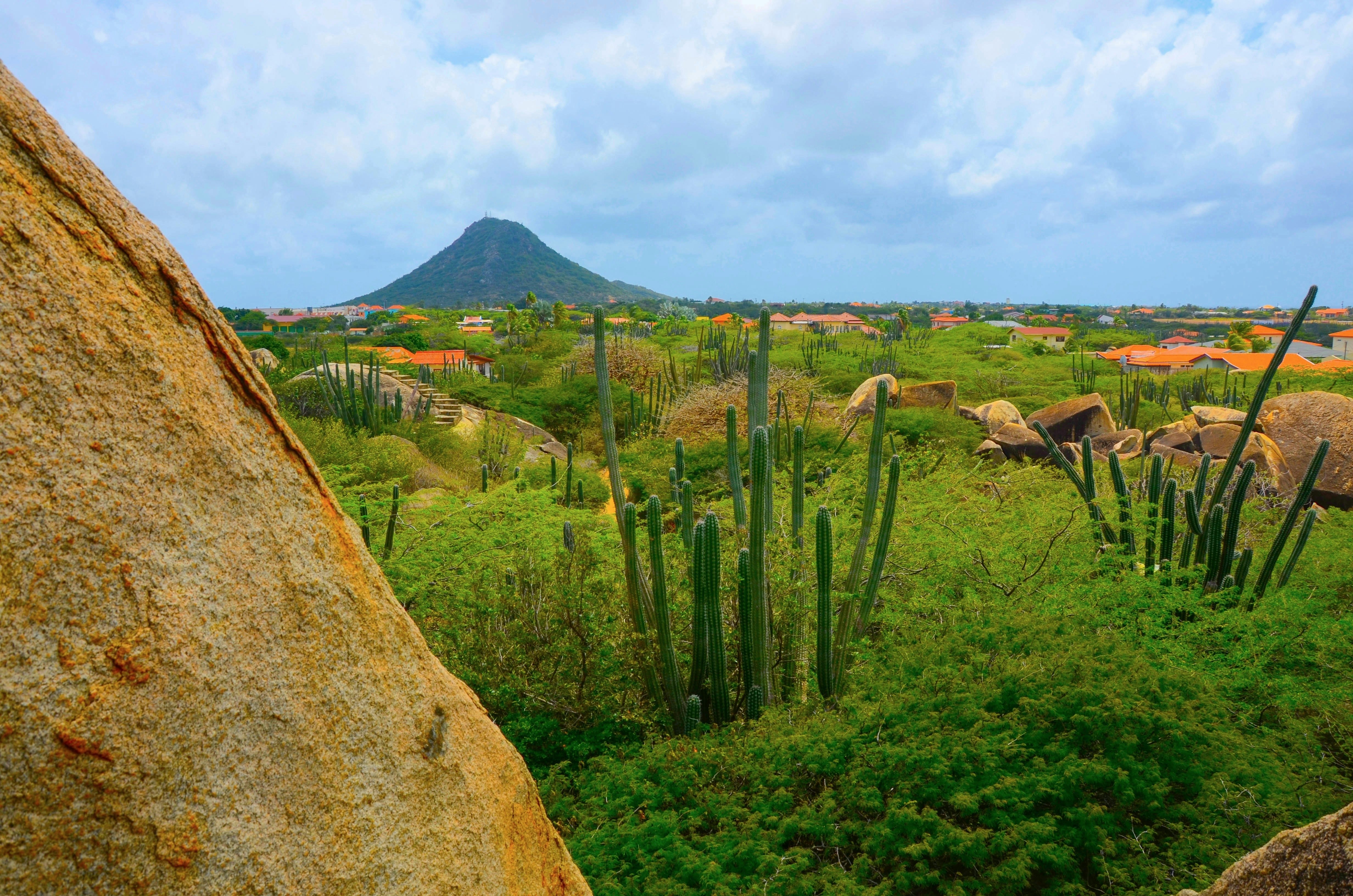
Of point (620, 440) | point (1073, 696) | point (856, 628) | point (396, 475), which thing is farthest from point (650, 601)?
point (620, 440)

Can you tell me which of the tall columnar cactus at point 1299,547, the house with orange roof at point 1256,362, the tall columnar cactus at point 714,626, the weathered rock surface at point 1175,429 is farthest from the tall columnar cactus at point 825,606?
the house with orange roof at point 1256,362

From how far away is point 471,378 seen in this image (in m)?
27.6

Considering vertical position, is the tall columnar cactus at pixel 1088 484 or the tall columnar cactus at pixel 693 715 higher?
the tall columnar cactus at pixel 1088 484

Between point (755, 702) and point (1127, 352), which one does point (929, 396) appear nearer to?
point (755, 702)

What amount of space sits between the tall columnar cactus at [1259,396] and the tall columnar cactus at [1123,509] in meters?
0.65

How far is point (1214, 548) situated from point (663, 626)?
4.83 metres

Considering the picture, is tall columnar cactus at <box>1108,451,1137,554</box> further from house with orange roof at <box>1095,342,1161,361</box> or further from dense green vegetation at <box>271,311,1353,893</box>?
house with orange roof at <box>1095,342,1161,361</box>

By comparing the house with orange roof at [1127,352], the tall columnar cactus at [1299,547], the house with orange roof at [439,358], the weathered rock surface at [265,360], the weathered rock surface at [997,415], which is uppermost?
the weathered rock surface at [265,360]

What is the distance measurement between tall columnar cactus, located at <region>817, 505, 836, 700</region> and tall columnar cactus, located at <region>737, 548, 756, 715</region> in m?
0.45

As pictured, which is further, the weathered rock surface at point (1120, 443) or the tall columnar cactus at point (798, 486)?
the weathered rock surface at point (1120, 443)

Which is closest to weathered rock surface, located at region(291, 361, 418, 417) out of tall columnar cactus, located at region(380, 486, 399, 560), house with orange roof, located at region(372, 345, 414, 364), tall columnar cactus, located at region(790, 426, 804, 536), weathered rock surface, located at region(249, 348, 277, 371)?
weathered rock surface, located at region(249, 348, 277, 371)

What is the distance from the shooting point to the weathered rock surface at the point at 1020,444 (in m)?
18.6

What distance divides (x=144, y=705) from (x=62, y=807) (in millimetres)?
189

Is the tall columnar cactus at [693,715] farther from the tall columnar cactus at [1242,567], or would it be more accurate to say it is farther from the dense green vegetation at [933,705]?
the tall columnar cactus at [1242,567]
